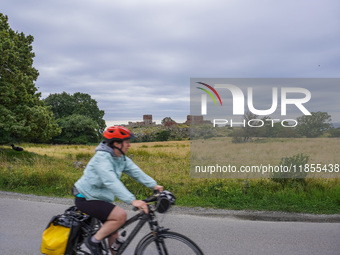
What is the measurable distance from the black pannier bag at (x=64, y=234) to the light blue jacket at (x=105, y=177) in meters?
0.37

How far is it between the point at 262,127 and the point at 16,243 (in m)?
11.8

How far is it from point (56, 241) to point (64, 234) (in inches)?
4.7

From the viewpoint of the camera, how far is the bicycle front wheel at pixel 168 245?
3506mm

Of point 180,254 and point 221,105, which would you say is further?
point 221,105

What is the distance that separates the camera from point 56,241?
3.94 meters

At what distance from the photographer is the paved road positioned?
536cm

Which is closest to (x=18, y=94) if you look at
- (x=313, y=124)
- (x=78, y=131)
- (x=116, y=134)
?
(x=313, y=124)

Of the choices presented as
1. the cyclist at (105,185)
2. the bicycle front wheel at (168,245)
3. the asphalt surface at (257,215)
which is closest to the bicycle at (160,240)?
the bicycle front wheel at (168,245)

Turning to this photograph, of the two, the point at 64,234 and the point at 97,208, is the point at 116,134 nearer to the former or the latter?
the point at 97,208

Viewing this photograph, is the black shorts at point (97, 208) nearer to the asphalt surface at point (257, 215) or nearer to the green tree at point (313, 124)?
the asphalt surface at point (257, 215)

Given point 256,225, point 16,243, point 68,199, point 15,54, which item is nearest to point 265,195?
point 256,225

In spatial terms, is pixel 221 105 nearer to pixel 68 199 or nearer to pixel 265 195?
pixel 265 195

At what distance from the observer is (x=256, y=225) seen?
6.87 meters

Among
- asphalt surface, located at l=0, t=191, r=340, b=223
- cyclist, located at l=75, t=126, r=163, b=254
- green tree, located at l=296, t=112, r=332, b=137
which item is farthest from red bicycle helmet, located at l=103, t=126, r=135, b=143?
green tree, located at l=296, t=112, r=332, b=137
